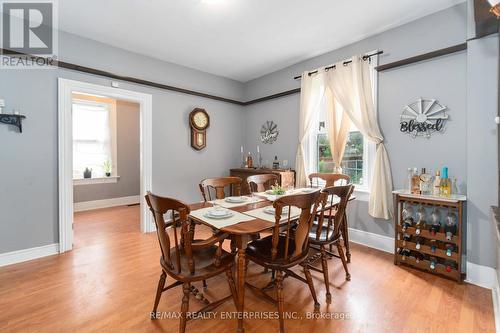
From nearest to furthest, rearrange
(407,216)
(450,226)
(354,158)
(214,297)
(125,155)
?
1. (214,297)
2. (450,226)
3. (407,216)
4. (354,158)
5. (125,155)

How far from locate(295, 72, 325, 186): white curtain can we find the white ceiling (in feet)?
1.49

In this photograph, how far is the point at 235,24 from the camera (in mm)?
2834

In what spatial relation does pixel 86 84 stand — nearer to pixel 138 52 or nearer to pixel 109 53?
pixel 109 53

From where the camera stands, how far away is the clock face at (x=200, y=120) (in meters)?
4.21

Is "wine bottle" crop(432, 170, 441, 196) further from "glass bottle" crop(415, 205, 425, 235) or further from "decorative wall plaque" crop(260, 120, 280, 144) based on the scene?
"decorative wall plaque" crop(260, 120, 280, 144)

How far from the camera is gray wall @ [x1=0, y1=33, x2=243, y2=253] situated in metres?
2.66

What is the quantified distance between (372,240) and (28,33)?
5.02 metres

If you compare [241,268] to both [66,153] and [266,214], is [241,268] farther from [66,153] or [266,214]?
[66,153]

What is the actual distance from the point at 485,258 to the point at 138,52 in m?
4.96

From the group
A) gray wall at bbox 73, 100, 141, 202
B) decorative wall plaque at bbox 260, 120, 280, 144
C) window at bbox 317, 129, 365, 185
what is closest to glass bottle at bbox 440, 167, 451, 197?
window at bbox 317, 129, 365, 185

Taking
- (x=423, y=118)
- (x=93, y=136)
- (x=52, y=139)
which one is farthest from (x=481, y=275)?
(x=93, y=136)

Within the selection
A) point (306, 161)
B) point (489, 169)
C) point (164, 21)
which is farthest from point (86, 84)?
point (489, 169)

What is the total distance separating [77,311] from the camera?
1.83m

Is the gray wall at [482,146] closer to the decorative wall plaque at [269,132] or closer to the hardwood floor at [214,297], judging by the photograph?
the hardwood floor at [214,297]
